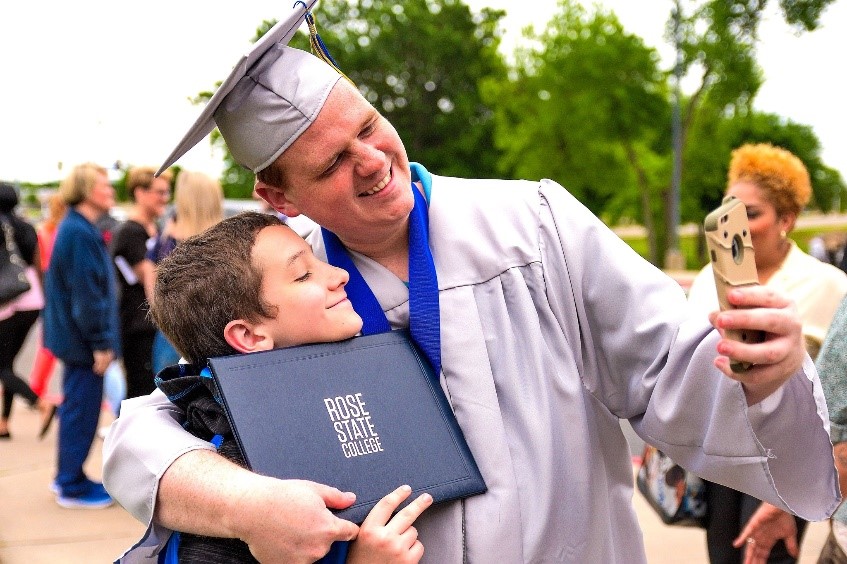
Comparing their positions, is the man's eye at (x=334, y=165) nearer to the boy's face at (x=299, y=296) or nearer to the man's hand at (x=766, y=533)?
the boy's face at (x=299, y=296)

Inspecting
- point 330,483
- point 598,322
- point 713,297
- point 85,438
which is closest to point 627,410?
point 598,322

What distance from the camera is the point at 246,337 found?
173 cm

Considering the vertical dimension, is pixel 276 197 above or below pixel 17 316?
above

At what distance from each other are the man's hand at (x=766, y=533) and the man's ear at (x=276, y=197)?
1.73 metres

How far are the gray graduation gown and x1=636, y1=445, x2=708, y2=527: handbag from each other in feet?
4.26

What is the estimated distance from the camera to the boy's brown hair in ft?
5.64

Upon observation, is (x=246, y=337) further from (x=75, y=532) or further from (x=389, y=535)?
Result: (x=75, y=532)

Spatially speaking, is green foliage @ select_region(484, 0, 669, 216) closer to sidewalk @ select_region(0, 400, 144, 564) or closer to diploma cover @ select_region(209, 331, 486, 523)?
sidewalk @ select_region(0, 400, 144, 564)

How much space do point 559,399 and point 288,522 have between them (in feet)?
A: 1.82

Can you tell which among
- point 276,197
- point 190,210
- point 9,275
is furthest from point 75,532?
point 276,197

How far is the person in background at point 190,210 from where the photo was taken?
489 centimetres

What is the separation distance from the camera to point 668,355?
166 centimetres

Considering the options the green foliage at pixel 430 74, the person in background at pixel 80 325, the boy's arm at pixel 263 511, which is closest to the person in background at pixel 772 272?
the boy's arm at pixel 263 511

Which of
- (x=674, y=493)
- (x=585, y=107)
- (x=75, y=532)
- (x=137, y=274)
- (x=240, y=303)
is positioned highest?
(x=240, y=303)
